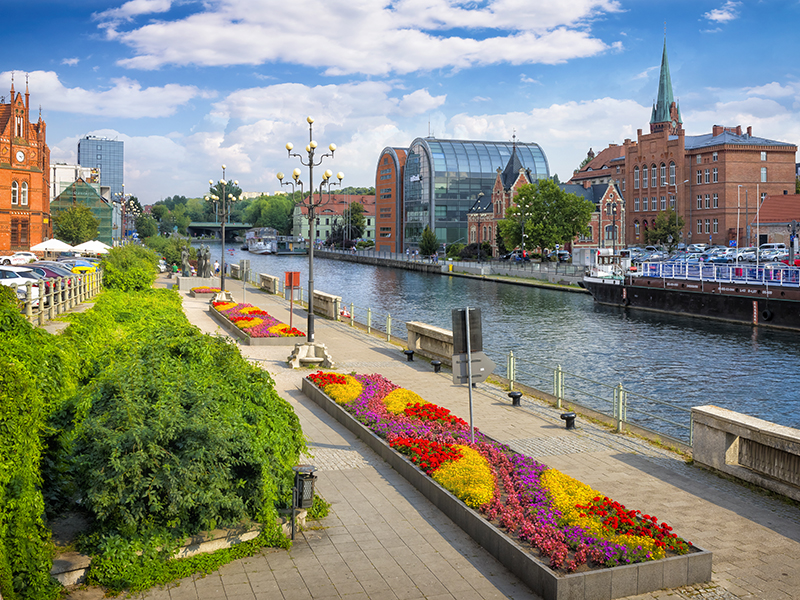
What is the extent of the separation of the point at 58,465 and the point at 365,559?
12.3 ft

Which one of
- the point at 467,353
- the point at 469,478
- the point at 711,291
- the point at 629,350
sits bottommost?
the point at 629,350

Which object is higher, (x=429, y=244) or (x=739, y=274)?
(x=429, y=244)

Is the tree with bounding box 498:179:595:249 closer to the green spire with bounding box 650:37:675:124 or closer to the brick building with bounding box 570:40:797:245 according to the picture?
the brick building with bounding box 570:40:797:245

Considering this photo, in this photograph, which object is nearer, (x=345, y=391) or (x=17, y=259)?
(x=345, y=391)

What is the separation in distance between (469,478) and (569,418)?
544cm

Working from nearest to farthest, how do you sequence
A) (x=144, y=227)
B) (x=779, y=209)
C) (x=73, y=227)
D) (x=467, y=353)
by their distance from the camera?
(x=467, y=353) < (x=73, y=227) < (x=779, y=209) < (x=144, y=227)

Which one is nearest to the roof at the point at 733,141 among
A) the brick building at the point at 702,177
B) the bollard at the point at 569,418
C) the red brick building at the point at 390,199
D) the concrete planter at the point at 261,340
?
the brick building at the point at 702,177

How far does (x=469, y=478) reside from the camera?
10.2 meters

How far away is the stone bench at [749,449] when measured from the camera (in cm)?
1070

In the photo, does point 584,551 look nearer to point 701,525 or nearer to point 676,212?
point 701,525

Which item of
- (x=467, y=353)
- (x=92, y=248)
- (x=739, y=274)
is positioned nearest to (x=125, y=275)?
(x=92, y=248)

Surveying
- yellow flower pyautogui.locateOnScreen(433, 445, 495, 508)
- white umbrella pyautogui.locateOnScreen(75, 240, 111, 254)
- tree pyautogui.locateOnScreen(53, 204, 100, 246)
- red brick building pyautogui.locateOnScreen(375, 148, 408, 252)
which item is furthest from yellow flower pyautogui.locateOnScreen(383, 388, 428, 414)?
red brick building pyautogui.locateOnScreen(375, 148, 408, 252)

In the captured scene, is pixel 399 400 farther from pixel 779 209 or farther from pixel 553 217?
pixel 779 209

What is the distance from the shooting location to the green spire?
114m
